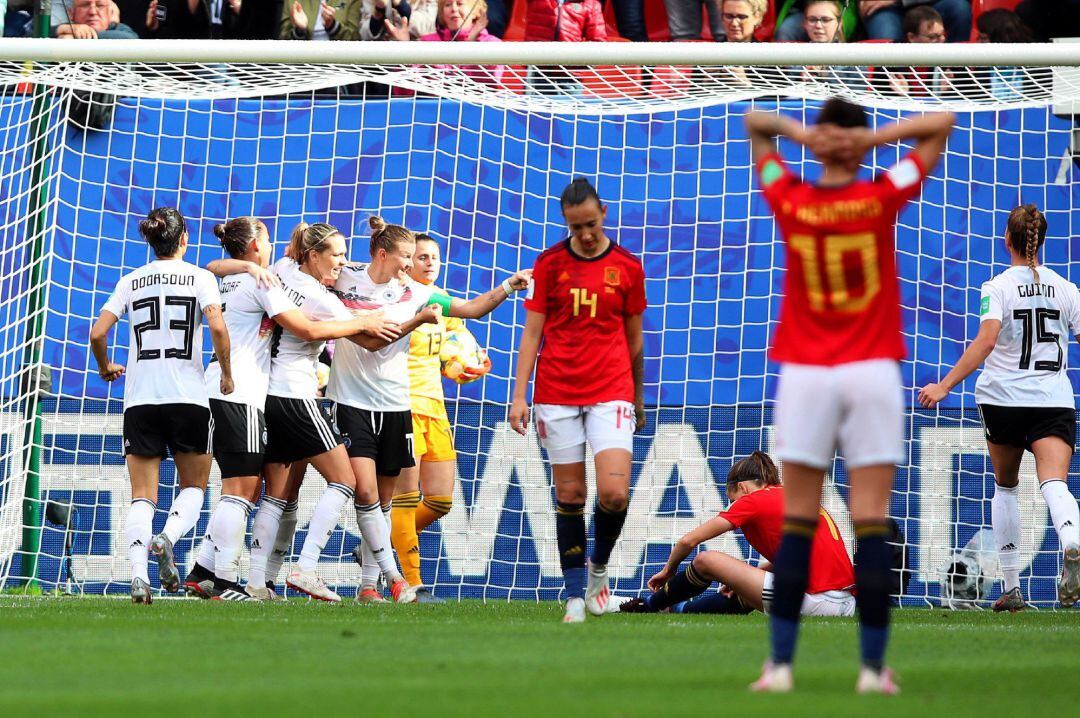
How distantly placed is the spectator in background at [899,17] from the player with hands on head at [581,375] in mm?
6044

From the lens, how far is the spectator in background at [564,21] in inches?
496

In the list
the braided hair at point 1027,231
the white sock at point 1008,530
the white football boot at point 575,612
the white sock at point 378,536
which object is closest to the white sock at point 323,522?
the white sock at point 378,536

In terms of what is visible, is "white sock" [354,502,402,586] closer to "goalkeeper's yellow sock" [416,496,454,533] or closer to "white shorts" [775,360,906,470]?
"goalkeeper's yellow sock" [416,496,454,533]

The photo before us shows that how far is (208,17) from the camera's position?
1263 cm

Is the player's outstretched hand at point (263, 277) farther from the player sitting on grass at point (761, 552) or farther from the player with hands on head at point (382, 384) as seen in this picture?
the player sitting on grass at point (761, 552)

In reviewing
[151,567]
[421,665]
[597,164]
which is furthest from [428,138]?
[421,665]

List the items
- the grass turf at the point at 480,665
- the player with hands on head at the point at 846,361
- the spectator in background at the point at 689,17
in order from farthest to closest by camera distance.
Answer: the spectator in background at the point at 689,17
the player with hands on head at the point at 846,361
the grass turf at the point at 480,665

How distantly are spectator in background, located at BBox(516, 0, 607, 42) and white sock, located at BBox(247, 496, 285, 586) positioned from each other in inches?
214

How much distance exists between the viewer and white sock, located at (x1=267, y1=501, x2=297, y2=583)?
9094mm

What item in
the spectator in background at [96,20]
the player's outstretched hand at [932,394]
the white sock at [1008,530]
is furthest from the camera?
the spectator in background at [96,20]

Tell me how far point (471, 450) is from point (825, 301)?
6204mm

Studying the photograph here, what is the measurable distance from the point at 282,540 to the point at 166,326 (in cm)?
165

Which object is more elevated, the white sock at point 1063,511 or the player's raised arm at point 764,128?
the player's raised arm at point 764,128

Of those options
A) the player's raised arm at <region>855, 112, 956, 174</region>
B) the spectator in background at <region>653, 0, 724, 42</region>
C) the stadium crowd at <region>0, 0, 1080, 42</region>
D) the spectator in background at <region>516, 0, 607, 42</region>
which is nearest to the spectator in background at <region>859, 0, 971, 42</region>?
the stadium crowd at <region>0, 0, 1080, 42</region>
